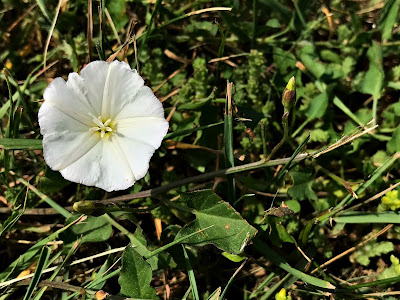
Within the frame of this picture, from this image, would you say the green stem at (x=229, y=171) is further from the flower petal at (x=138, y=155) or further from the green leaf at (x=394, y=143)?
the green leaf at (x=394, y=143)

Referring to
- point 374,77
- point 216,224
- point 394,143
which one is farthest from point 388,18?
point 216,224

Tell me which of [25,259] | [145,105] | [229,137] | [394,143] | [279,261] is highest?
[145,105]

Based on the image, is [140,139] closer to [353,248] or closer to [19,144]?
[19,144]

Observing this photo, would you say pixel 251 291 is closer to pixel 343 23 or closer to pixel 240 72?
pixel 240 72

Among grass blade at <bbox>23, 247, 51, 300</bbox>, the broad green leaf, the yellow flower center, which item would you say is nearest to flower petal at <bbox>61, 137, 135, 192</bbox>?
the yellow flower center

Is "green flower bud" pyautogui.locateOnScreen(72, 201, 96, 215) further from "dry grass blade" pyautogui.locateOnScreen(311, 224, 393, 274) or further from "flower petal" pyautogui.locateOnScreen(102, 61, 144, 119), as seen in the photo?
"dry grass blade" pyautogui.locateOnScreen(311, 224, 393, 274)
